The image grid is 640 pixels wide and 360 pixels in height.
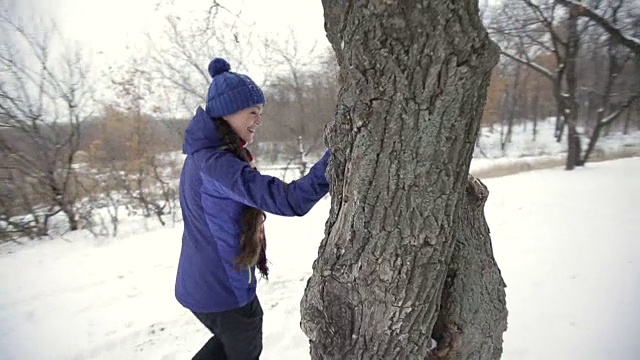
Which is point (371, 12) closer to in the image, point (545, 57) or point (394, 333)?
point (394, 333)

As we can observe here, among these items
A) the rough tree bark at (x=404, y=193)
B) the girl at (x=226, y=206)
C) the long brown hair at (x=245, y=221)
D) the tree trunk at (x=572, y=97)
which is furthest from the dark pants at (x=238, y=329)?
the tree trunk at (x=572, y=97)

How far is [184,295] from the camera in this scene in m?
1.62

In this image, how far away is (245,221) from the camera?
1447 millimetres

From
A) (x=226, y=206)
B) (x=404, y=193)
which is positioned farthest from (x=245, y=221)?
(x=404, y=193)

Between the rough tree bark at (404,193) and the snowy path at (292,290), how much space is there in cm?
174

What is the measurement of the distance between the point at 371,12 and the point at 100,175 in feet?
37.4

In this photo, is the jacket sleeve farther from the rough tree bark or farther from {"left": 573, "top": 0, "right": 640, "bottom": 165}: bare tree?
{"left": 573, "top": 0, "right": 640, "bottom": 165}: bare tree

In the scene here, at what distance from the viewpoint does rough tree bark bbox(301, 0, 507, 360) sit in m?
0.98

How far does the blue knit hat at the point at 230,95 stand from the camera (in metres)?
1.43

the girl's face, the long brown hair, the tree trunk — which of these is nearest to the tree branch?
the tree trunk

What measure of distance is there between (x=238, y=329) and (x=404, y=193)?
1.04 m

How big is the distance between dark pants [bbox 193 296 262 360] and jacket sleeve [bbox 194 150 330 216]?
64cm

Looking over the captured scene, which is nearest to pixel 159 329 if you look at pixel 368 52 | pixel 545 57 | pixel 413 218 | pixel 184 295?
pixel 184 295

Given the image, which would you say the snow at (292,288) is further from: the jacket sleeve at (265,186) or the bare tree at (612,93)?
the bare tree at (612,93)
